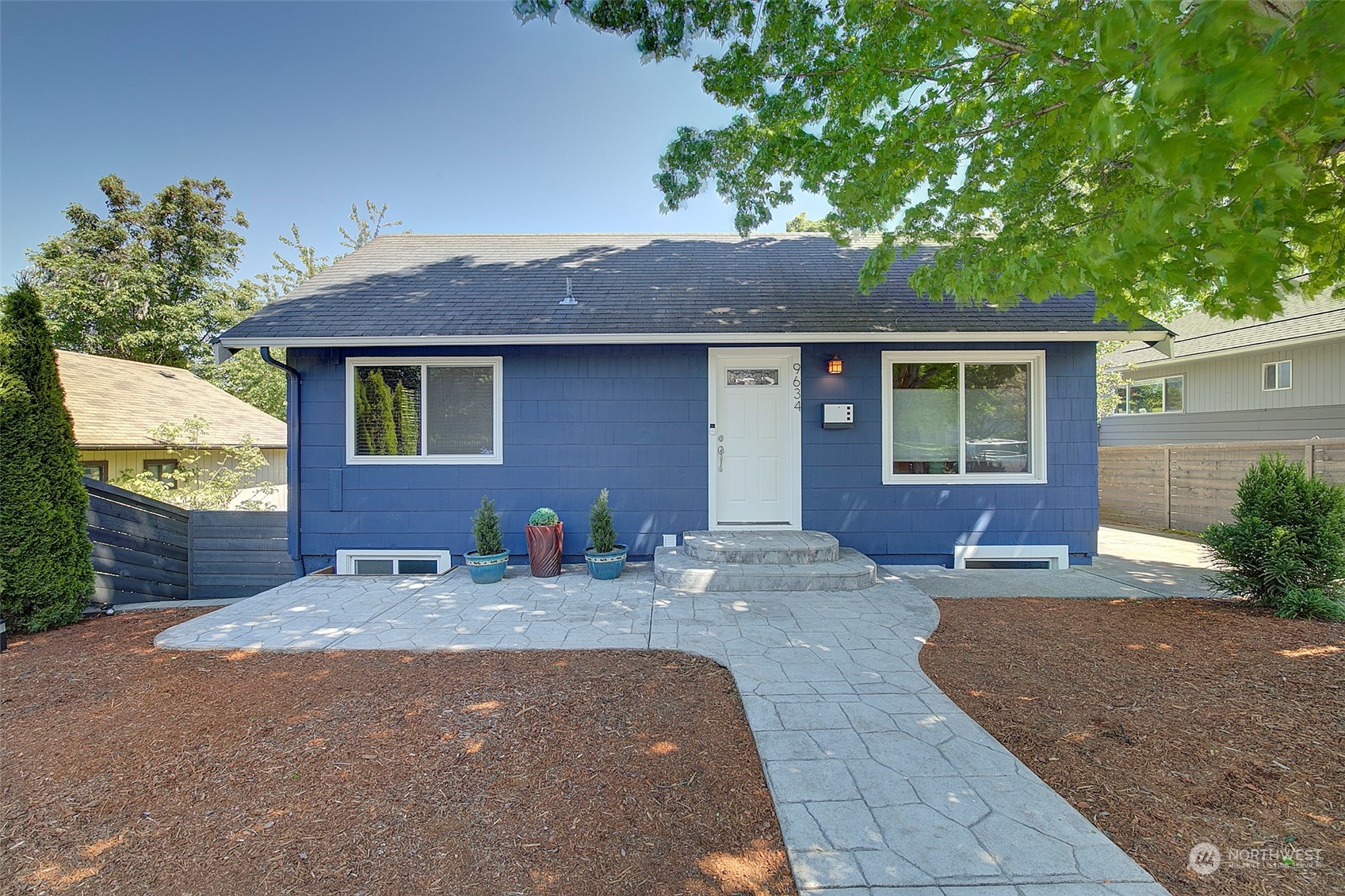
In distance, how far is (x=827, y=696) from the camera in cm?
300

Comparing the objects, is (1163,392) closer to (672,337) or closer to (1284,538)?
(1284,538)

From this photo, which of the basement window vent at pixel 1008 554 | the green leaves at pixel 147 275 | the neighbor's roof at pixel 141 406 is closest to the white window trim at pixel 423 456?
the basement window vent at pixel 1008 554

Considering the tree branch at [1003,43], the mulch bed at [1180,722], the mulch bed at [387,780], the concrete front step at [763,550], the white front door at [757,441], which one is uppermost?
the tree branch at [1003,43]

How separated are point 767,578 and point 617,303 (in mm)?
3550

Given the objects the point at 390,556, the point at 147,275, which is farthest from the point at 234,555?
the point at 147,275

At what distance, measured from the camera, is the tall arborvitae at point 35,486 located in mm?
4383

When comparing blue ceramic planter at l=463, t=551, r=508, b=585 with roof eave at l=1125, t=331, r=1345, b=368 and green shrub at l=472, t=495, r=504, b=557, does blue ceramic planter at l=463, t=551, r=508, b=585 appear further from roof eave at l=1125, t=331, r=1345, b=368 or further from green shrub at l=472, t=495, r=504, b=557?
roof eave at l=1125, t=331, r=1345, b=368

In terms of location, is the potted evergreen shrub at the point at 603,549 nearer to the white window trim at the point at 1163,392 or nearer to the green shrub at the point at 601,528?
the green shrub at the point at 601,528

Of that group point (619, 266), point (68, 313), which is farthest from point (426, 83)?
point (68, 313)

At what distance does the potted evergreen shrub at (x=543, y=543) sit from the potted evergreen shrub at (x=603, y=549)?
0.37 metres

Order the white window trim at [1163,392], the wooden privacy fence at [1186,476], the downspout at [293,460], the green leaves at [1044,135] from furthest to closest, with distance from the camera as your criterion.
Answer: the white window trim at [1163,392] < the wooden privacy fence at [1186,476] < the downspout at [293,460] < the green leaves at [1044,135]

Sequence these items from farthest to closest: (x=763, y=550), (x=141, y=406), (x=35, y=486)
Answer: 1. (x=141, y=406)
2. (x=763, y=550)
3. (x=35, y=486)

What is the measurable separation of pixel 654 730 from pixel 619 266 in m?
6.24

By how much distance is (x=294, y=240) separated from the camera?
18.9 metres
